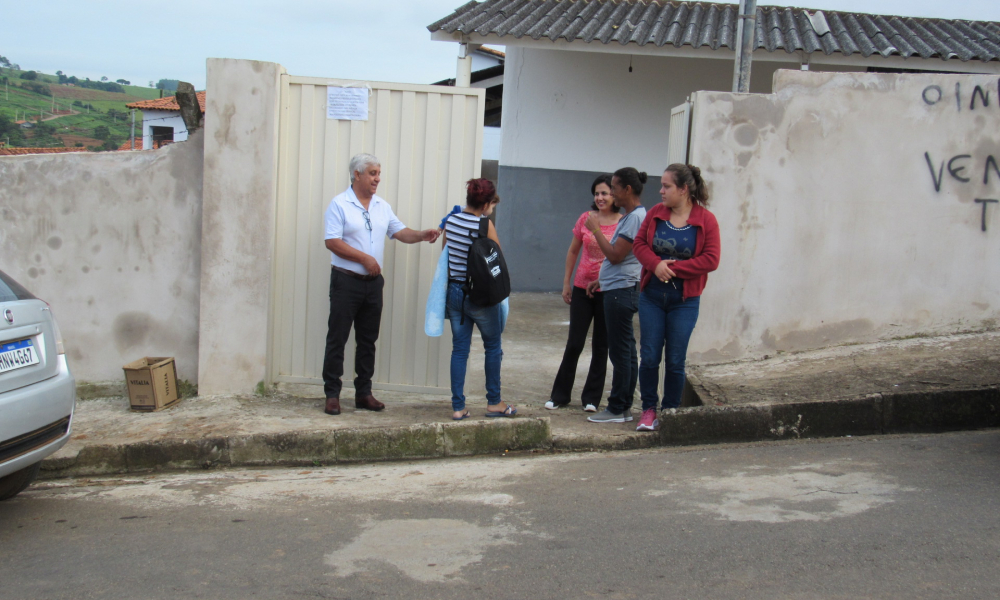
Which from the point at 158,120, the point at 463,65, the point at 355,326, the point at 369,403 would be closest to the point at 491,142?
the point at 463,65

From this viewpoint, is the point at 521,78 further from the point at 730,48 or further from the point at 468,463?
the point at 468,463

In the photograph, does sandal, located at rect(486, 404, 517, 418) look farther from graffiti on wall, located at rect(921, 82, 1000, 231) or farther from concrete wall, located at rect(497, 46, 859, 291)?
concrete wall, located at rect(497, 46, 859, 291)

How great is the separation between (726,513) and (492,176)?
40.5ft

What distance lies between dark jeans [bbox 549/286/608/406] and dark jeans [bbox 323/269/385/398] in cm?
140

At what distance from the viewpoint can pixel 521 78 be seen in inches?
482

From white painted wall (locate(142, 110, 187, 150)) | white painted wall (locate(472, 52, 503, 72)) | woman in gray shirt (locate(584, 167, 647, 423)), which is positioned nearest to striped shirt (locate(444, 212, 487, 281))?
woman in gray shirt (locate(584, 167, 647, 423))

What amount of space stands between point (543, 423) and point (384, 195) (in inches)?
83.1

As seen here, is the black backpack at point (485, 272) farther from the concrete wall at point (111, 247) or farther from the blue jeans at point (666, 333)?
the concrete wall at point (111, 247)

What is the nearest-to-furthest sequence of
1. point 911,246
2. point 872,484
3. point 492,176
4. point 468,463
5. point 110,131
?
point 872,484, point 468,463, point 911,246, point 492,176, point 110,131

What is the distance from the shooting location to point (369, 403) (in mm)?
5879

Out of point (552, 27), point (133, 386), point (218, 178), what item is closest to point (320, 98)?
point (218, 178)

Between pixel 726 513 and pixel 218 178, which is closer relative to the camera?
pixel 726 513

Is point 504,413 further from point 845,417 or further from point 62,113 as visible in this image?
point 62,113

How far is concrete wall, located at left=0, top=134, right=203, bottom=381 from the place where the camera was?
6.05 m
